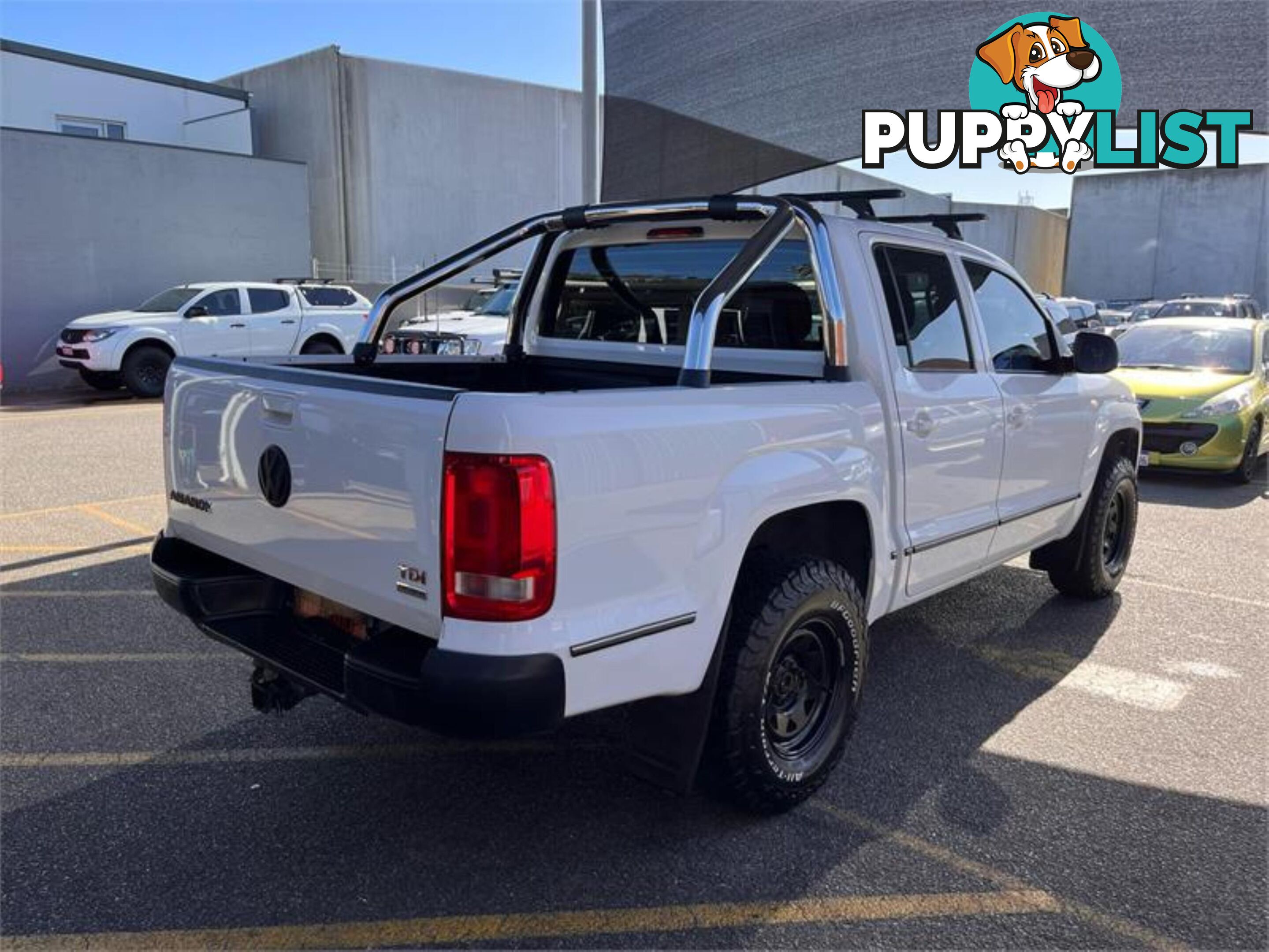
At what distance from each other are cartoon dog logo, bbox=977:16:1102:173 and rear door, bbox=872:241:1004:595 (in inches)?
166

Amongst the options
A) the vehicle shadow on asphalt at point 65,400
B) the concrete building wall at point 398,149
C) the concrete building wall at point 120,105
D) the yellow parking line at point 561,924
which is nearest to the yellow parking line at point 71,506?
the yellow parking line at point 561,924

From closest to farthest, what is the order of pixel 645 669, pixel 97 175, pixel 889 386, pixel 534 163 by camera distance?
pixel 645 669 < pixel 889 386 < pixel 97 175 < pixel 534 163

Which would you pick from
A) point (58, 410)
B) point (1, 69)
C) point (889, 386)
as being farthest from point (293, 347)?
point (889, 386)

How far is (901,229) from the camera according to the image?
3.99 m

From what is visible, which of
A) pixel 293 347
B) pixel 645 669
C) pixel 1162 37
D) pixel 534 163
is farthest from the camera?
pixel 534 163

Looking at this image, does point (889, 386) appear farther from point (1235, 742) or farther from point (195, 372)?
point (195, 372)

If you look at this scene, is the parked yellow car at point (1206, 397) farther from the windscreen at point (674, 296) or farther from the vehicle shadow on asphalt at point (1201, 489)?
the windscreen at point (674, 296)

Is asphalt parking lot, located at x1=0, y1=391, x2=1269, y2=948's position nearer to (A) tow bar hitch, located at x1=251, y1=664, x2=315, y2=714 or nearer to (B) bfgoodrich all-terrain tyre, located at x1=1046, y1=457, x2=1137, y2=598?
(A) tow bar hitch, located at x1=251, y1=664, x2=315, y2=714

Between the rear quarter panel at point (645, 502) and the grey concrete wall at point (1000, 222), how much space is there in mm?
27147

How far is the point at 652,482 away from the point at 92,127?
23682mm

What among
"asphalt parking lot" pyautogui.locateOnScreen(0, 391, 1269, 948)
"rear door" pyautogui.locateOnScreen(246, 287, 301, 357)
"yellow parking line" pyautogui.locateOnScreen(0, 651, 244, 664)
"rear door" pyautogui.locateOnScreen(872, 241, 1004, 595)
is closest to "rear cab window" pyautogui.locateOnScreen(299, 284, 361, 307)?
"rear door" pyautogui.locateOnScreen(246, 287, 301, 357)

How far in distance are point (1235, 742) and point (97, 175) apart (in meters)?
19.7

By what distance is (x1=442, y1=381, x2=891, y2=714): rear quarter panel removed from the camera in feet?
7.93

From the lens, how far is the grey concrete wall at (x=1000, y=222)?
113 ft
